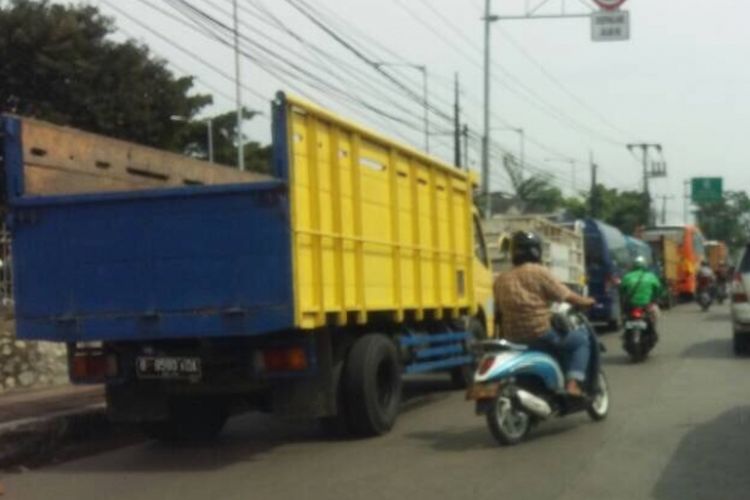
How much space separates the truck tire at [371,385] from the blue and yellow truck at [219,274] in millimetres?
17

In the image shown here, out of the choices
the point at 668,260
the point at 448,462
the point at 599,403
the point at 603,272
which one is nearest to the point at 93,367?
the point at 448,462

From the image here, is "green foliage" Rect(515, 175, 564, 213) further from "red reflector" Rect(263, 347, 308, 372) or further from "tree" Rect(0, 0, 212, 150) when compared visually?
"red reflector" Rect(263, 347, 308, 372)

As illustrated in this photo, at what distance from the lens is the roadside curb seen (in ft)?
37.4

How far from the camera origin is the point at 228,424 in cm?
1370

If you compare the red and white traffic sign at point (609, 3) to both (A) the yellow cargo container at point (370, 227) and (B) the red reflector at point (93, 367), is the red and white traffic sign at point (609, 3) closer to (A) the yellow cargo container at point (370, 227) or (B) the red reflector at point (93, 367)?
(A) the yellow cargo container at point (370, 227)

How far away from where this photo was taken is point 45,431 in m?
12.0

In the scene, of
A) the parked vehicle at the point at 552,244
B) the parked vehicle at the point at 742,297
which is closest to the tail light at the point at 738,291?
the parked vehicle at the point at 742,297

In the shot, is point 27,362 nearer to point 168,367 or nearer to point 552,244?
point 168,367

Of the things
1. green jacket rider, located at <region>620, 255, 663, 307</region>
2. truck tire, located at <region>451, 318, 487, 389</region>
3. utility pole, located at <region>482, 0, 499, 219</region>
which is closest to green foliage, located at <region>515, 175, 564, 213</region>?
utility pole, located at <region>482, 0, 499, 219</region>

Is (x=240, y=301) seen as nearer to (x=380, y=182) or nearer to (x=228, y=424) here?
(x=380, y=182)

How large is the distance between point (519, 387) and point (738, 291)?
9854 mm

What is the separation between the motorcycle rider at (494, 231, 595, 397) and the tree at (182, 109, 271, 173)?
36.0 meters

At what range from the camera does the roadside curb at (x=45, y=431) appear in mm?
11406

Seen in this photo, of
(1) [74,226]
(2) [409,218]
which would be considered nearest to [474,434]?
(2) [409,218]
